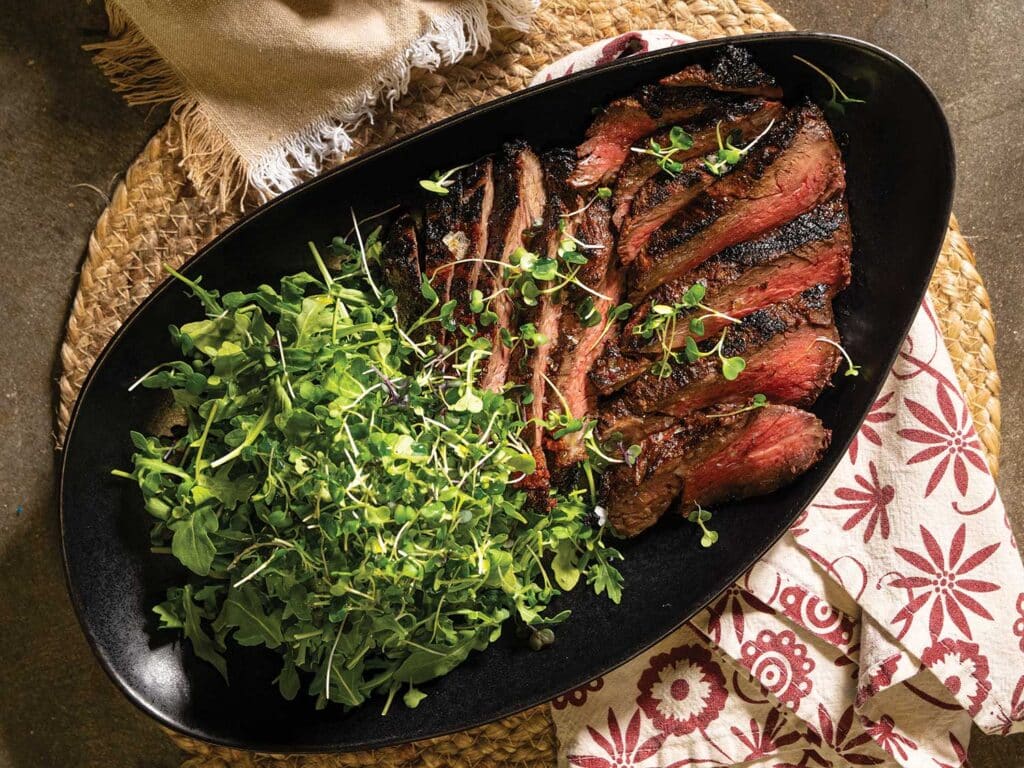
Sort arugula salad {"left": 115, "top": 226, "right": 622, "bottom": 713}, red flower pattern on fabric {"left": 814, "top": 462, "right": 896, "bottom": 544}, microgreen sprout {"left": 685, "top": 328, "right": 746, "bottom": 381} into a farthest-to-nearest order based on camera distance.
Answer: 1. red flower pattern on fabric {"left": 814, "top": 462, "right": 896, "bottom": 544}
2. microgreen sprout {"left": 685, "top": 328, "right": 746, "bottom": 381}
3. arugula salad {"left": 115, "top": 226, "right": 622, "bottom": 713}

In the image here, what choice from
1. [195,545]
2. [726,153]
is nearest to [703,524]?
[726,153]

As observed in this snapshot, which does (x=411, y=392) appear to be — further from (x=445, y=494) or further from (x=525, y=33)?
(x=525, y=33)

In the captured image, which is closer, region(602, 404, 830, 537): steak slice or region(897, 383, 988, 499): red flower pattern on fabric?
region(602, 404, 830, 537): steak slice

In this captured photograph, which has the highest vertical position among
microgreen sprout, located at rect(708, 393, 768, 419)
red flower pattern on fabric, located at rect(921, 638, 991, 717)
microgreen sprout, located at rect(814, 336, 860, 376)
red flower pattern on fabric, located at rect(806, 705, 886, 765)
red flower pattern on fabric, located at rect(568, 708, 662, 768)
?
microgreen sprout, located at rect(814, 336, 860, 376)

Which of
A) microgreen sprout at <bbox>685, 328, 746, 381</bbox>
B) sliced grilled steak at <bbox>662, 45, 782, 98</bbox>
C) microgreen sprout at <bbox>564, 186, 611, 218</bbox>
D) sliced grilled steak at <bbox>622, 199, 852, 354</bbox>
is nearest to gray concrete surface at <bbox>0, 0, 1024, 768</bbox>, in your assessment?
sliced grilled steak at <bbox>662, 45, 782, 98</bbox>

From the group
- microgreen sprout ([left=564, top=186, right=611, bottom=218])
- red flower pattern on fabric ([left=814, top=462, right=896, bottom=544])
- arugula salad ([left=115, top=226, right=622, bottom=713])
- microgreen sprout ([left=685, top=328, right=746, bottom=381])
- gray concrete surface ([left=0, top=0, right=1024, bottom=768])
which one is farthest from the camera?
gray concrete surface ([left=0, top=0, right=1024, bottom=768])

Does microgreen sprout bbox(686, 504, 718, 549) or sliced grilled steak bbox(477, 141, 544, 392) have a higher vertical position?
sliced grilled steak bbox(477, 141, 544, 392)

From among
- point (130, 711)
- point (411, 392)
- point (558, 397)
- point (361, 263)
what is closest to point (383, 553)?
point (411, 392)

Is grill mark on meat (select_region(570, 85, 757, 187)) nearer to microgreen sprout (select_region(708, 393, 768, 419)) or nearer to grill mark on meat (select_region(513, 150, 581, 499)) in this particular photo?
grill mark on meat (select_region(513, 150, 581, 499))

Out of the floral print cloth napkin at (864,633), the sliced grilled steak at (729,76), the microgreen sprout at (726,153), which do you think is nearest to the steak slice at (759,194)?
the microgreen sprout at (726,153)
